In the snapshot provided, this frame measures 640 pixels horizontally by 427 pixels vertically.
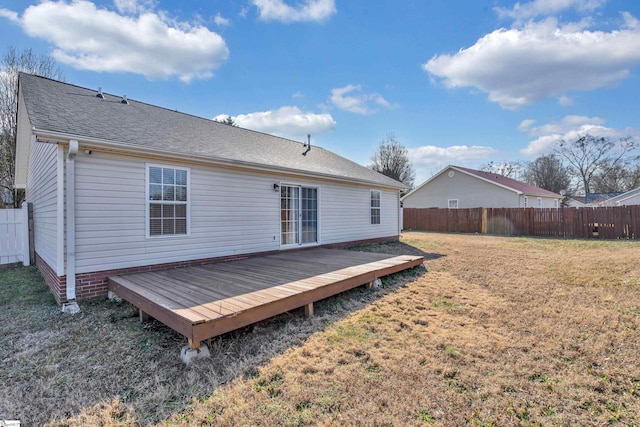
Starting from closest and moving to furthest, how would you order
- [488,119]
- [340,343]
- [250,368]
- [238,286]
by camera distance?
[250,368] → [340,343] → [238,286] → [488,119]

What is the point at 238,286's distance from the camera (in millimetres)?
4363

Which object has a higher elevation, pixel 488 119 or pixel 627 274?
pixel 488 119

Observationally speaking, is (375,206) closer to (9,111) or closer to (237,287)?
(237,287)

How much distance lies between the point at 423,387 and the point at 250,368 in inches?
61.5

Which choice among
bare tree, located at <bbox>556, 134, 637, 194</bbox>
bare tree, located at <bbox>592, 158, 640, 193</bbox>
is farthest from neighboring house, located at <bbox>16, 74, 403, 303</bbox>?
bare tree, located at <bbox>592, 158, 640, 193</bbox>

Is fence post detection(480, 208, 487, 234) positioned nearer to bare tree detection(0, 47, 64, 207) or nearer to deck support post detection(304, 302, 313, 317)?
deck support post detection(304, 302, 313, 317)

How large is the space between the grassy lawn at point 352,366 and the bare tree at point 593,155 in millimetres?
40483

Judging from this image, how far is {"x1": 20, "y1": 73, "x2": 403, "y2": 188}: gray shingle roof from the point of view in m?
4.94

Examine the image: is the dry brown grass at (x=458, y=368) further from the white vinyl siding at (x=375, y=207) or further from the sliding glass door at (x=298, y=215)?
the white vinyl siding at (x=375, y=207)

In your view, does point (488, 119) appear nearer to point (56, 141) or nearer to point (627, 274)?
point (627, 274)

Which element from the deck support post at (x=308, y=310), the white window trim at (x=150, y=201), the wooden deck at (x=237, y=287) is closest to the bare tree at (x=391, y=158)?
the wooden deck at (x=237, y=287)

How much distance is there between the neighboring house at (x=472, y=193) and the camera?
65.7 ft

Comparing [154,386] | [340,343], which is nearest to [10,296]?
[154,386]

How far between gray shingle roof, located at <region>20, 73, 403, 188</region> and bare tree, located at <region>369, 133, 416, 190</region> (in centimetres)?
2253
